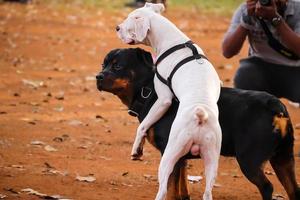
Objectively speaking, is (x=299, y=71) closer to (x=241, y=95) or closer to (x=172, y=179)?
(x=241, y=95)

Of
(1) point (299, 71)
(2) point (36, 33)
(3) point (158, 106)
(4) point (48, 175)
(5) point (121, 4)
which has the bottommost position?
(5) point (121, 4)

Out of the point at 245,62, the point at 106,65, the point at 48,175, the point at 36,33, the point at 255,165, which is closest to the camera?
the point at 255,165

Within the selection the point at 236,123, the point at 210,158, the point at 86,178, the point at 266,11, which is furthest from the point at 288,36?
the point at 210,158

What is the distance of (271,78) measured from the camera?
8914 mm

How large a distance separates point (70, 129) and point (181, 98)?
175 inches

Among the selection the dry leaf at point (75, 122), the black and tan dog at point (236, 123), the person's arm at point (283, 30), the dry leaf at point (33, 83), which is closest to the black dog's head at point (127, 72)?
the black and tan dog at point (236, 123)

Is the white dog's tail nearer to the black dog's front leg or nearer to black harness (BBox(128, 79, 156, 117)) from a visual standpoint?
the black dog's front leg

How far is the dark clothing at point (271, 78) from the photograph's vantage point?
348 inches

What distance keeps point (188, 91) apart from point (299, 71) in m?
3.18

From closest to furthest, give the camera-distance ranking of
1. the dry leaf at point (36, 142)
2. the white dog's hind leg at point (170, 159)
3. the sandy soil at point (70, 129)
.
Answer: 1. the white dog's hind leg at point (170, 159)
2. the sandy soil at point (70, 129)
3. the dry leaf at point (36, 142)

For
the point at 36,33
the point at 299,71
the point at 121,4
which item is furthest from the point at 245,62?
the point at 121,4

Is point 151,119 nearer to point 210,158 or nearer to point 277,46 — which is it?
point 210,158

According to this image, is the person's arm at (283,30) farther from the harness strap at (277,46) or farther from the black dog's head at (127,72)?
the black dog's head at (127,72)

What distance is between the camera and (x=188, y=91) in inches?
234
